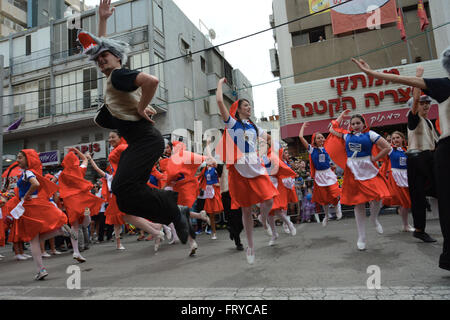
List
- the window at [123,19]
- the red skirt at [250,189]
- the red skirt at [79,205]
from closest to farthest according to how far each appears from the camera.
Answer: the red skirt at [250,189], the red skirt at [79,205], the window at [123,19]

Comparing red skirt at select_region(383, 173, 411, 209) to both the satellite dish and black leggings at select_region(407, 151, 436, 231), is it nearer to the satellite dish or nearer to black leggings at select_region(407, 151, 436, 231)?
black leggings at select_region(407, 151, 436, 231)

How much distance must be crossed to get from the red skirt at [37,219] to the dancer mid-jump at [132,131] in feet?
9.16

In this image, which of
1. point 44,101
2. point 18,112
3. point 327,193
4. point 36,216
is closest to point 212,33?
point 44,101

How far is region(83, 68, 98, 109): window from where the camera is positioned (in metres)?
22.2

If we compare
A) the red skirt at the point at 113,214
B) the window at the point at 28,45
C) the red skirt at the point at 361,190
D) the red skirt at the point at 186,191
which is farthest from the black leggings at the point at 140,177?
the window at the point at 28,45

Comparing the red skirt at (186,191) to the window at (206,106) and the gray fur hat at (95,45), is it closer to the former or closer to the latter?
the gray fur hat at (95,45)

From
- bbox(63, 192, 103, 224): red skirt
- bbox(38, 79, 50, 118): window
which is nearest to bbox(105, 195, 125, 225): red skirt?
bbox(63, 192, 103, 224): red skirt

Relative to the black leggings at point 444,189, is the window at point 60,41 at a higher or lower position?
higher

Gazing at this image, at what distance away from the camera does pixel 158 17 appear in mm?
22641

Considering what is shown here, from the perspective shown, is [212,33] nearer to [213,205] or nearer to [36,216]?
[213,205]

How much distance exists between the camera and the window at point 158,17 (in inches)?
872

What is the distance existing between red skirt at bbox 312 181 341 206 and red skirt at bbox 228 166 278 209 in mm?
3783

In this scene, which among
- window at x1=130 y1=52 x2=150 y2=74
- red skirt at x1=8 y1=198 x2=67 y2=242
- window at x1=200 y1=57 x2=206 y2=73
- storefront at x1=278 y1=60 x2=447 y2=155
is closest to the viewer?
red skirt at x1=8 y1=198 x2=67 y2=242
